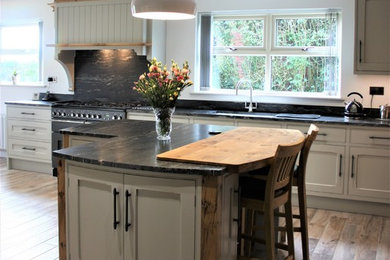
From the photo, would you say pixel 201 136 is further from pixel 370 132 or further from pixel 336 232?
pixel 370 132

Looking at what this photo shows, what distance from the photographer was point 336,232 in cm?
418

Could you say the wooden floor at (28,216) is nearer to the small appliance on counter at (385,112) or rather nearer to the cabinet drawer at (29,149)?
the cabinet drawer at (29,149)

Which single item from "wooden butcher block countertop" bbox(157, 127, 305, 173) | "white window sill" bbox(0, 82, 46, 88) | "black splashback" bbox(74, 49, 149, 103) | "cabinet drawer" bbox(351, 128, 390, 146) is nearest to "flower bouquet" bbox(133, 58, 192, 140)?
"wooden butcher block countertop" bbox(157, 127, 305, 173)

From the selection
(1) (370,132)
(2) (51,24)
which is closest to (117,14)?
(2) (51,24)

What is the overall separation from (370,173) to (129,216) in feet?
9.46

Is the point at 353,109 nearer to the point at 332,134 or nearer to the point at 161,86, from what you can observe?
the point at 332,134

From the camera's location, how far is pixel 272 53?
5.55 m

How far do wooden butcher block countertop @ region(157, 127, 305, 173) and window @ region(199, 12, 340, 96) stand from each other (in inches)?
76.3

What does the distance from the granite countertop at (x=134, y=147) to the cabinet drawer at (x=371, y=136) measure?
1499mm

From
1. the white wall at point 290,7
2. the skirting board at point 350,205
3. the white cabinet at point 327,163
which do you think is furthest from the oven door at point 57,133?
the skirting board at point 350,205

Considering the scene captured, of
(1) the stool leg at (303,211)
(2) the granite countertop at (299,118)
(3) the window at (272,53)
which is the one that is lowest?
(1) the stool leg at (303,211)

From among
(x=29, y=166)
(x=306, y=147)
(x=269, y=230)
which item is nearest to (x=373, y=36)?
(x=306, y=147)

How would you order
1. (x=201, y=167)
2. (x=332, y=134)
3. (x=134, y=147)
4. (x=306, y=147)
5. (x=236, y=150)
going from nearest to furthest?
1. (x=201, y=167)
2. (x=236, y=150)
3. (x=134, y=147)
4. (x=306, y=147)
5. (x=332, y=134)

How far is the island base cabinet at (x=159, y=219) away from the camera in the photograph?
2424mm
